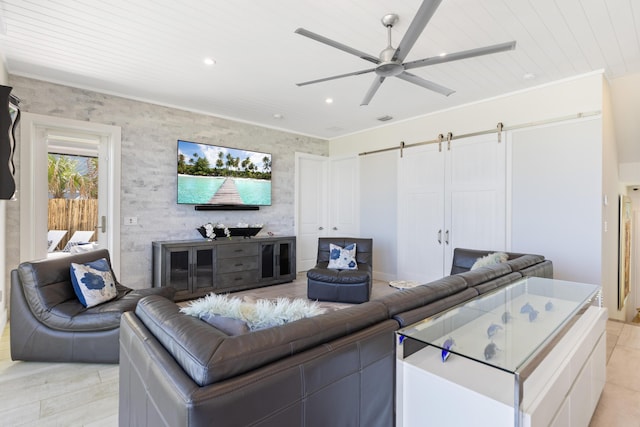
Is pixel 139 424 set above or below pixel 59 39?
below

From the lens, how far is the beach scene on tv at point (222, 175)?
15.2ft

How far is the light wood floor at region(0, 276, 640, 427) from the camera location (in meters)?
1.89

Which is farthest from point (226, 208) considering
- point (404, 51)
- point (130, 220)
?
point (404, 51)

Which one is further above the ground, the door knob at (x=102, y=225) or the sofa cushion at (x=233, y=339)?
the door knob at (x=102, y=225)

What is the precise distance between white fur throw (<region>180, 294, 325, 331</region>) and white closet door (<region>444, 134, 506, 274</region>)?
3645 mm

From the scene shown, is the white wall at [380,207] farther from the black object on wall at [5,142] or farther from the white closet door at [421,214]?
the black object on wall at [5,142]

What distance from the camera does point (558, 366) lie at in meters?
1.41

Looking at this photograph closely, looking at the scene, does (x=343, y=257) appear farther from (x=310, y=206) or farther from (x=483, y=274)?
(x=483, y=274)

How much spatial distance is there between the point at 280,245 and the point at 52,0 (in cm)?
382

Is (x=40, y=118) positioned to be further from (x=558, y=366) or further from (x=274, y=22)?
(x=558, y=366)

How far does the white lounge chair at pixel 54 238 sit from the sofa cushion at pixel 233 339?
347 centimetres

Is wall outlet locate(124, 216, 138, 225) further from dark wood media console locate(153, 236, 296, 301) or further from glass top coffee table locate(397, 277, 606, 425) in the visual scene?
glass top coffee table locate(397, 277, 606, 425)

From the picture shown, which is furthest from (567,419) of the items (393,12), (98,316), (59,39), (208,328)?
(59,39)

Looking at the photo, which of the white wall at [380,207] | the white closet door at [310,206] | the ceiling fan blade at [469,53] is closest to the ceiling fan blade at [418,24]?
the ceiling fan blade at [469,53]
